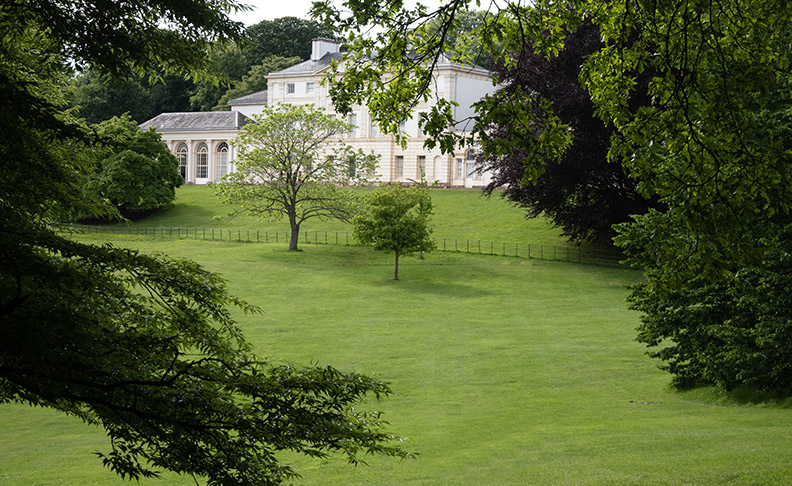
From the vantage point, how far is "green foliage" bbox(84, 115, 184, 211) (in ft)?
197

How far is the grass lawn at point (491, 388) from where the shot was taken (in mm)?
11484

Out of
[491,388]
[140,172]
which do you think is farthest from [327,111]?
[491,388]

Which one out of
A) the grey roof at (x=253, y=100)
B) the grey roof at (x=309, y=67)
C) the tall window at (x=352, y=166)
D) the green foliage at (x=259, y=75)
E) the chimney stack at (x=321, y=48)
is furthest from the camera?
the green foliage at (x=259, y=75)

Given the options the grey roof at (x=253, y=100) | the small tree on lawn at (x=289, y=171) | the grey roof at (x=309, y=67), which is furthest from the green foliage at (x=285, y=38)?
the small tree on lawn at (x=289, y=171)

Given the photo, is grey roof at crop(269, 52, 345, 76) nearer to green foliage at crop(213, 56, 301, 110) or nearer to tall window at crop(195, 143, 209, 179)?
green foliage at crop(213, 56, 301, 110)

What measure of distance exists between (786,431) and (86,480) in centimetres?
1062

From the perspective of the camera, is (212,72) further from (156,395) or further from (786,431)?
(786,431)

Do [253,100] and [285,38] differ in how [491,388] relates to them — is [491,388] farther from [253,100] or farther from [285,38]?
[285,38]

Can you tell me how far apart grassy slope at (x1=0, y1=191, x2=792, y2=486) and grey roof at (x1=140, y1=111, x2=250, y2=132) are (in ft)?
142

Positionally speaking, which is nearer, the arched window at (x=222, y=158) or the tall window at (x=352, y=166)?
the tall window at (x=352, y=166)

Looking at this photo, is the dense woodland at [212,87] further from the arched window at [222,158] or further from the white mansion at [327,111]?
the arched window at [222,158]

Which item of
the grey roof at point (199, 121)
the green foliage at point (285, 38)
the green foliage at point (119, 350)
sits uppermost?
the green foliage at point (285, 38)

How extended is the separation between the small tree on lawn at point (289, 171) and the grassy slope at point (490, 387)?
19.0ft

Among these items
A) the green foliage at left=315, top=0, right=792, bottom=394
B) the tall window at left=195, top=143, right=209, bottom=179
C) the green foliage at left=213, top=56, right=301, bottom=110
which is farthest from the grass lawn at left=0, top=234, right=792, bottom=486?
the green foliage at left=213, top=56, right=301, bottom=110
